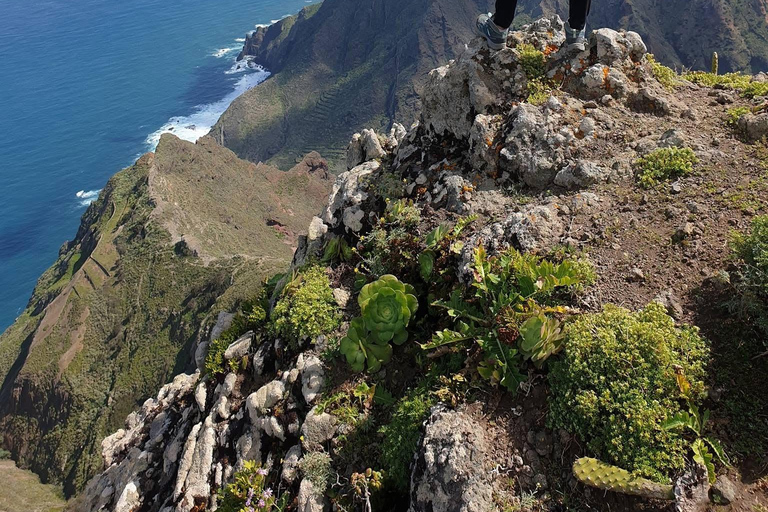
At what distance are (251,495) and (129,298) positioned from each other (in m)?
84.3

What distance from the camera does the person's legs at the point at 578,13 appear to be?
9.27 metres

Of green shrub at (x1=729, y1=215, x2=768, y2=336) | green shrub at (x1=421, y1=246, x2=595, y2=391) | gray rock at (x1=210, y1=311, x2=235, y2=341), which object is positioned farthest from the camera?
gray rock at (x1=210, y1=311, x2=235, y2=341)

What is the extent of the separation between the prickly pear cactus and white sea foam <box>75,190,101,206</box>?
166296 mm

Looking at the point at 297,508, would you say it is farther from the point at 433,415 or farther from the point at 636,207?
the point at 636,207

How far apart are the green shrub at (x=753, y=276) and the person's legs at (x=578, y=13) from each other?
17.7 feet

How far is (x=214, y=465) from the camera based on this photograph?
8836 mm

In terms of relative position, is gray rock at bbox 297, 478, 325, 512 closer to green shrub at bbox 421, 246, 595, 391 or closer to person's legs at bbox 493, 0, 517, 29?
green shrub at bbox 421, 246, 595, 391

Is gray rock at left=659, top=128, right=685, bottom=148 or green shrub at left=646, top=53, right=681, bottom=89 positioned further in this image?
green shrub at left=646, top=53, right=681, bottom=89

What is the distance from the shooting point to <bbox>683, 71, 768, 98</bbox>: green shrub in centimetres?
951

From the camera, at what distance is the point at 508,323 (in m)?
6.43

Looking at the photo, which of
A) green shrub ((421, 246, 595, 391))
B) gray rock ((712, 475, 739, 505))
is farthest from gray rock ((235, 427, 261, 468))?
gray rock ((712, 475, 739, 505))

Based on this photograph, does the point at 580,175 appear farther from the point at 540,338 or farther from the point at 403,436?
the point at 403,436

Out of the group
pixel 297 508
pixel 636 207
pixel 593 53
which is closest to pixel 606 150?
pixel 636 207

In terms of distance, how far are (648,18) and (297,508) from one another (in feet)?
747
